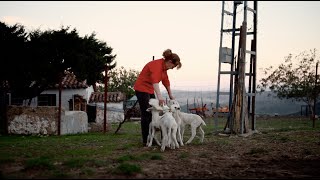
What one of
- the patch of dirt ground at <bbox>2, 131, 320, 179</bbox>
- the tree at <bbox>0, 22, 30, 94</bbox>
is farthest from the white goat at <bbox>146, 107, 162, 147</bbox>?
the tree at <bbox>0, 22, 30, 94</bbox>

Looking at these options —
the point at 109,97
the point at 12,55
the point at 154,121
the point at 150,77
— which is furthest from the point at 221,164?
the point at 109,97

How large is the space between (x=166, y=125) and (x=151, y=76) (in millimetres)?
1215

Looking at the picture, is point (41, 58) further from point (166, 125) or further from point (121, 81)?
point (121, 81)

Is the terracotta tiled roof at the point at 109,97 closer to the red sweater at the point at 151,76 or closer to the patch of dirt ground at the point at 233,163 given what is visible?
the red sweater at the point at 151,76

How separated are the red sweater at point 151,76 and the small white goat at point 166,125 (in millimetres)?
552

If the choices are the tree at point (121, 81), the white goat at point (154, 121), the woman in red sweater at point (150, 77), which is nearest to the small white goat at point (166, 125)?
the white goat at point (154, 121)

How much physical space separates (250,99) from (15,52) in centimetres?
1253

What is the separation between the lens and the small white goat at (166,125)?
712 centimetres

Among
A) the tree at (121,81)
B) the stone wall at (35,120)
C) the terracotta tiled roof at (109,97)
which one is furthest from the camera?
the tree at (121,81)

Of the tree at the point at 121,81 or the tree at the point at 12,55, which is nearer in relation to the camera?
the tree at the point at 12,55

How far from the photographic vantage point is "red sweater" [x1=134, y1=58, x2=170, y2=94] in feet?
24.9

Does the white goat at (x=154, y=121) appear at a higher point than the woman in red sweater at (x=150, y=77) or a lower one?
lower

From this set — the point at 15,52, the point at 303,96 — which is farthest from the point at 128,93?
the point at 15,52

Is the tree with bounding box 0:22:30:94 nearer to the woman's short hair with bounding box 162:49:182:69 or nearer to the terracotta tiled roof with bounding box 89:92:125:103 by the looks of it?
the woman's short hair with bounding box 162:49:182:69
